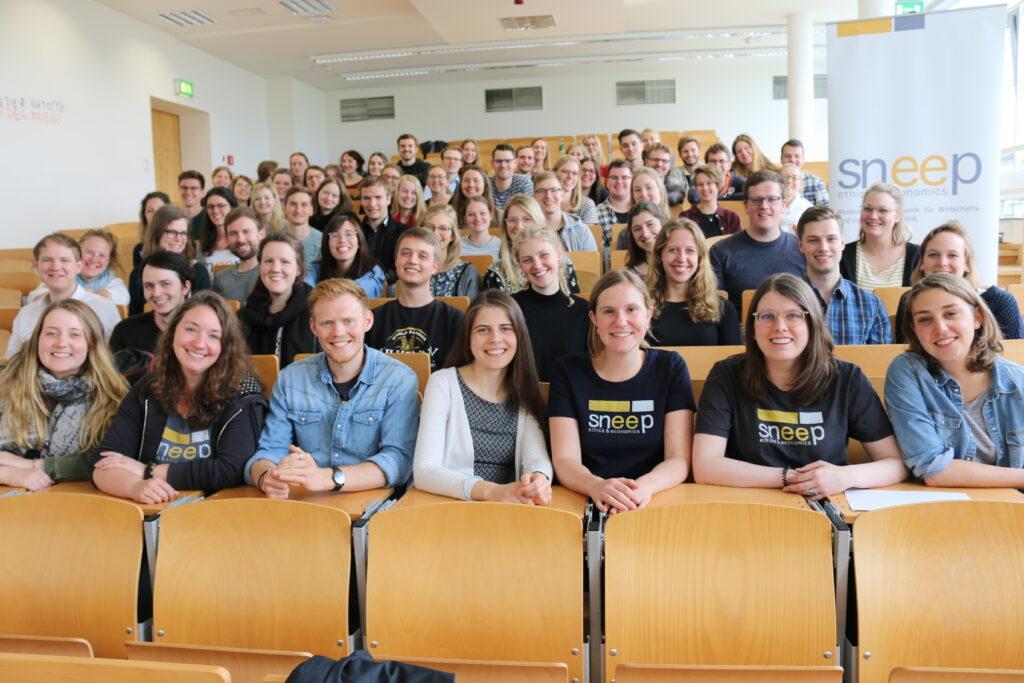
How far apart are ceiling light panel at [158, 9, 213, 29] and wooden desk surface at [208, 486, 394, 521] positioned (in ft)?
30.1

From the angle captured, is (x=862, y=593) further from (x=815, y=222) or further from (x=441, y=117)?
(x=441, y=117)

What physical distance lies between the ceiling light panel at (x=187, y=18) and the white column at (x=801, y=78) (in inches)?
305

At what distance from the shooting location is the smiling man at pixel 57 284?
12.2 feet

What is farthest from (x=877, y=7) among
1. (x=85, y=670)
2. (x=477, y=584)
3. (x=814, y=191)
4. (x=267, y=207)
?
(x=85, y=670)

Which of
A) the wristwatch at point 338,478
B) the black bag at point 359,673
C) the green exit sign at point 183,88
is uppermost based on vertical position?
the green exit sign at point 183,88

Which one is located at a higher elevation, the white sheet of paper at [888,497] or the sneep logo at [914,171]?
the sneep logo at [914,171]

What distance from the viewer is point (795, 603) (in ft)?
5.57

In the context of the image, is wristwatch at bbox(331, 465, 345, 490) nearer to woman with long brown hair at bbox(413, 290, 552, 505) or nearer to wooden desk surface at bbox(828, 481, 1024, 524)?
woman with long brown hair at bbox(413, 290, 552, 505)

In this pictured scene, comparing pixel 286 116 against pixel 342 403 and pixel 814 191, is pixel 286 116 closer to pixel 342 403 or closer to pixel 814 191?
pixel 814 191

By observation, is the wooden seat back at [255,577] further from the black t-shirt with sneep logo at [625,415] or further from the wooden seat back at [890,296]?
the wooden seat back at [890,296]

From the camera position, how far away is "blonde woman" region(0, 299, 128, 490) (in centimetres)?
257

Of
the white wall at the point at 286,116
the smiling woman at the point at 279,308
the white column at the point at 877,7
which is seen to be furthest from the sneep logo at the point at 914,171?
the white wall at the point at 286,116

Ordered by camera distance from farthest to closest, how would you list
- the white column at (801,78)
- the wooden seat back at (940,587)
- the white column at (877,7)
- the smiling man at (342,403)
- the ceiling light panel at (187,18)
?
the white column at (801,78)
the ceiling light panel at (187,18)
the white column at (877,7)
the smiling man at (342,403)
the wooden seat back at (940,587)

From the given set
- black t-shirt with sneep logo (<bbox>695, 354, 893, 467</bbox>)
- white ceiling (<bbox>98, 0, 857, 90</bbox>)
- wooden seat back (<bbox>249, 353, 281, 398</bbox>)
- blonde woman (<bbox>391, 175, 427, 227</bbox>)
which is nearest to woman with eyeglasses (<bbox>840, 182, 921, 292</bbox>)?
black t-shirt with sneep logo (<bbox>695, 354, 893, 467</bbox>)
